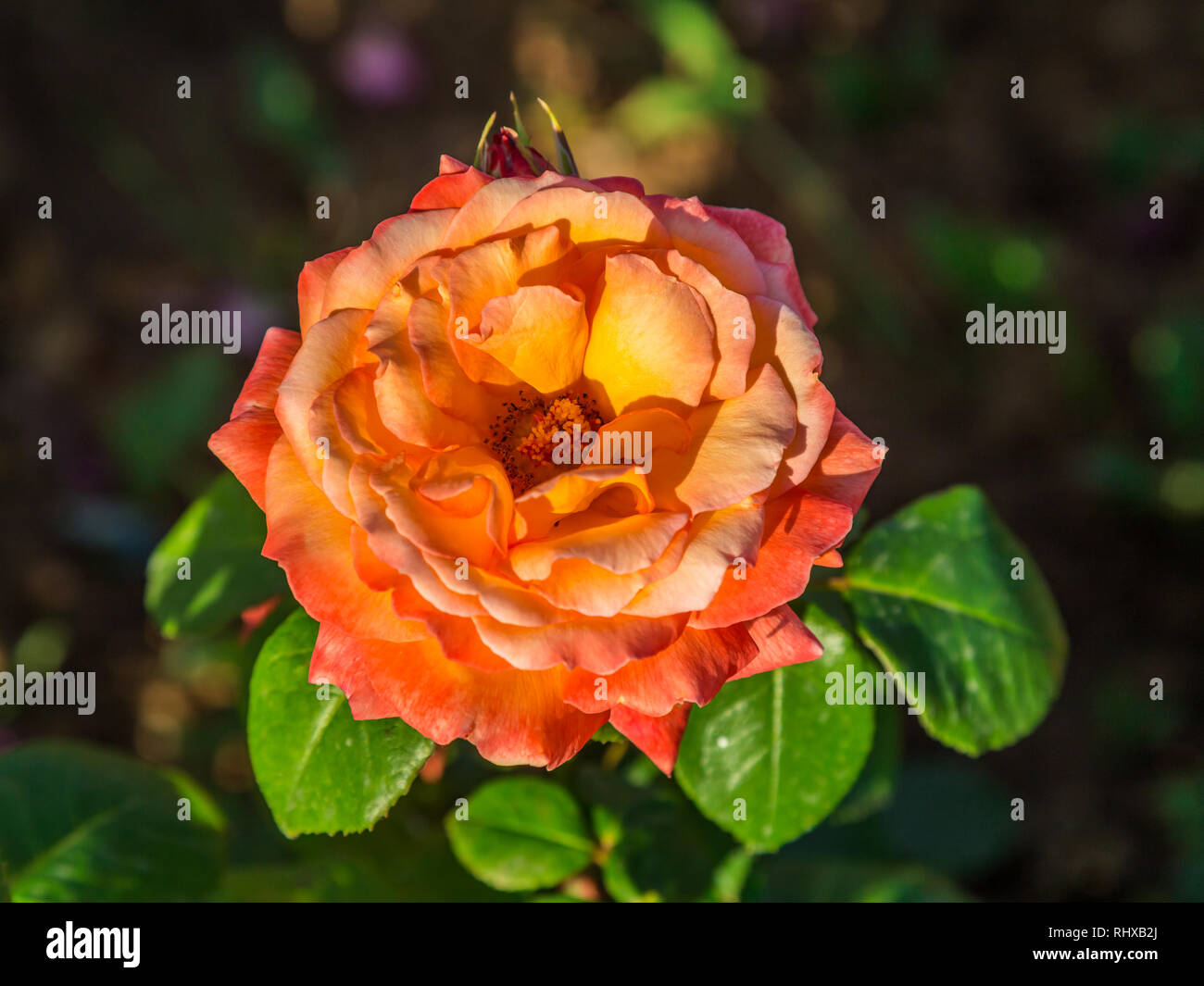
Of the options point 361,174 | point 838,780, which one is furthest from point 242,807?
point 361,174

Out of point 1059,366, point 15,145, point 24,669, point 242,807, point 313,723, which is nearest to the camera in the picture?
point 313,723

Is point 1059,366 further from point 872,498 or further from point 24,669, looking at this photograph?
point 24,669

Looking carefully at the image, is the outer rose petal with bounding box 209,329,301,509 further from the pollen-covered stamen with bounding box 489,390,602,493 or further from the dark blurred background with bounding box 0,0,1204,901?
the dark blurred background with bounding box 0,0,1204,901

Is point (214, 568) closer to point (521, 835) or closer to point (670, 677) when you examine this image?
point (521, 835)

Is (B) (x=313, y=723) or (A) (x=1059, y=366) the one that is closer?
(B) (x=313, y=723)

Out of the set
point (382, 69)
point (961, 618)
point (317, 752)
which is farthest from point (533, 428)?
point (382, 69)

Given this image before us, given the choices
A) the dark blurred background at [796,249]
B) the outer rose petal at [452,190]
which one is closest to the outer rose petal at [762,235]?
the outer rose petal at [452,190]

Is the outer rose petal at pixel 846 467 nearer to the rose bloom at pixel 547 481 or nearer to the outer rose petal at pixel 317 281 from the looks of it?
the rose bloom at pixel 547 481

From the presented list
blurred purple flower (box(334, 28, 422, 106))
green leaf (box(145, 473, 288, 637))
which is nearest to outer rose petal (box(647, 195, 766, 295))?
green leaf (box(145, 473, 288, 637))
